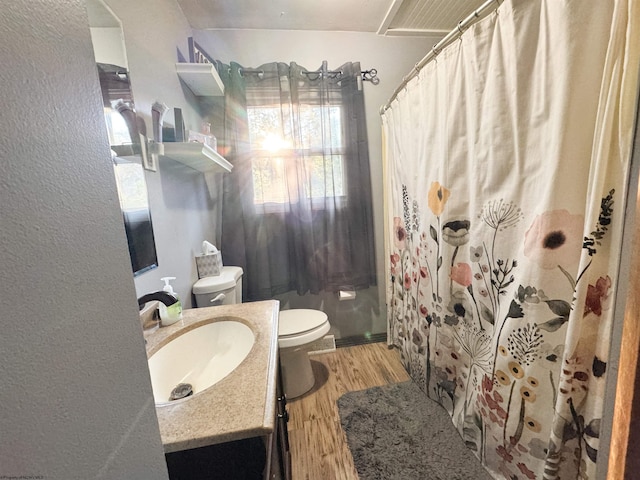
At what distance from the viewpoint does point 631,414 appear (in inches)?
25.6

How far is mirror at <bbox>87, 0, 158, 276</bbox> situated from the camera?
2.71 feet

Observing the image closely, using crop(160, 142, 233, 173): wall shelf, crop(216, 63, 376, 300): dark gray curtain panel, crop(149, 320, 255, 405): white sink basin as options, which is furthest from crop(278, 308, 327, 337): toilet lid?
crop(160, 142, 233, 173): wall shelf

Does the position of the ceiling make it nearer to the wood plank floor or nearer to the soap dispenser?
the soap dispenser

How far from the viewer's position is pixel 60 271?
0.29 m

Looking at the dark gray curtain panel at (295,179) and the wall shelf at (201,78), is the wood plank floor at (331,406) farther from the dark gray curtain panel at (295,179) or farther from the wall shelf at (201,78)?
the wall shelf at (201,78)

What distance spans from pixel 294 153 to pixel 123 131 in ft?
3.62

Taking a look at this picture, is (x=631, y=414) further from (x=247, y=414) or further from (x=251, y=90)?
(x=251, y=90)

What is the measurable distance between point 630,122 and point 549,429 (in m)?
0.98

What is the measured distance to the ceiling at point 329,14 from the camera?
161 cm

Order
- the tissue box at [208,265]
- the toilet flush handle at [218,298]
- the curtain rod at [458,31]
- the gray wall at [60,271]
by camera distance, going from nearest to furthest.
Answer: the gray wall at [60,271] < the curtain rod at [458,31] < the toilet flush handle at [218,298] < the tissue box at [208,265]

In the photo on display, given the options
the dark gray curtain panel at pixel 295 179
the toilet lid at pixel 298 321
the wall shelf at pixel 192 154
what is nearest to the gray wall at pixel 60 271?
the wall shelf at pixel 192 154

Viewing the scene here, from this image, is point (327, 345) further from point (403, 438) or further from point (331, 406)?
point (403, 438)

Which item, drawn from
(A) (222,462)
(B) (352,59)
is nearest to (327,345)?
(A) (222,462)

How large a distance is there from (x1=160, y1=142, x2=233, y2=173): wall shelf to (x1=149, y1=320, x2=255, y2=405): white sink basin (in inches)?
29.4
